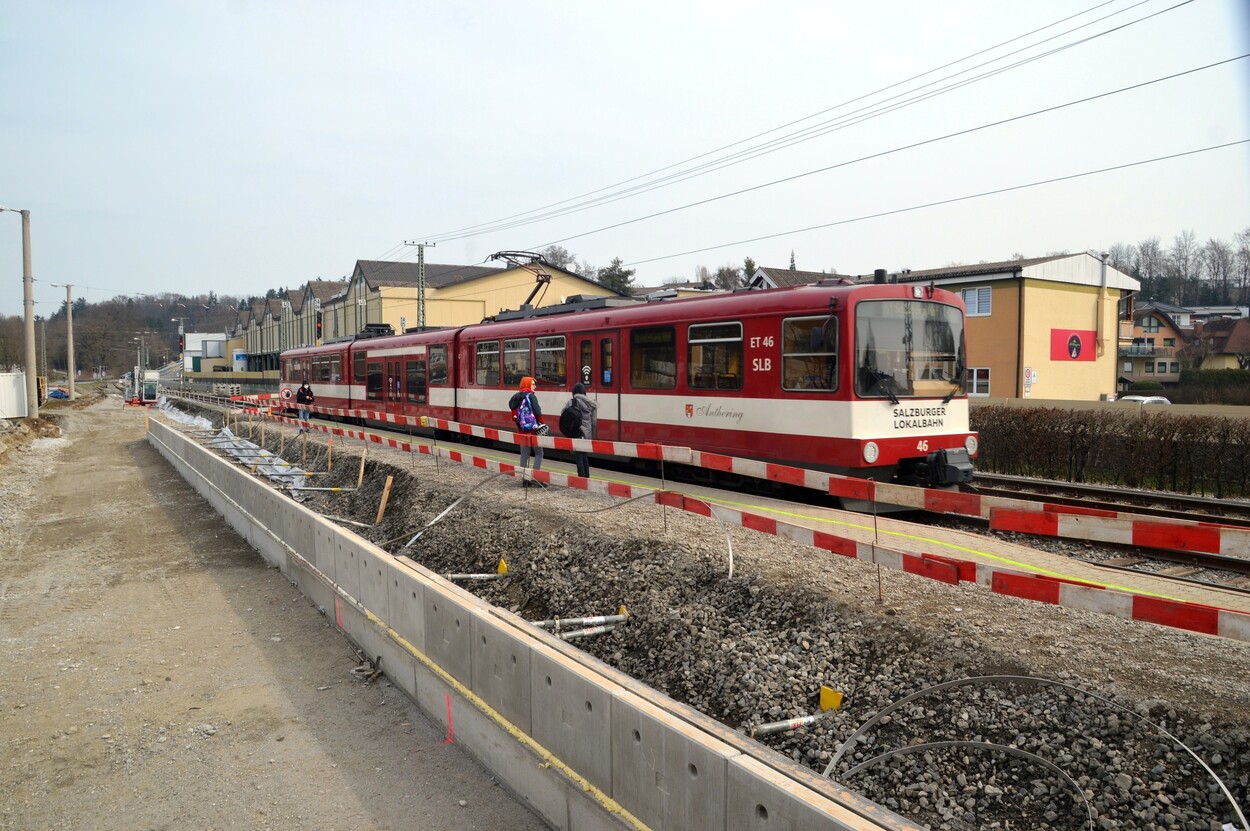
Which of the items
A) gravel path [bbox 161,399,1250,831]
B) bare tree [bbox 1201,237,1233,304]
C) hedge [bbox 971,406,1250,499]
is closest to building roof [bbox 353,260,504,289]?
hedge [bbox 971,406,1250,499]

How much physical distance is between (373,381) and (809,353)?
18652 millimetres

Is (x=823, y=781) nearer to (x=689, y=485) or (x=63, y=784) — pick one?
(x=63, y=784)

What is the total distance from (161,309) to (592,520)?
185071mm

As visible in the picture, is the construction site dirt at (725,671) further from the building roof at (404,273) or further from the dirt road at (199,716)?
the building roof at (404,273)

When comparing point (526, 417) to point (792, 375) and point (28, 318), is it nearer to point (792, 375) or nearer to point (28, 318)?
point (792, 375)


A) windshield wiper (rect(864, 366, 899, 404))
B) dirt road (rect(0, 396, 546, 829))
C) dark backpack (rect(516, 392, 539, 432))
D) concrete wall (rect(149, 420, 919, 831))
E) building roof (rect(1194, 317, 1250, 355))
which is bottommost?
dirt road (rect(0, 396, 546, 829))

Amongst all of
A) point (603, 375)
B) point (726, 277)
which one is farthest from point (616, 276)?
point (603, 375)

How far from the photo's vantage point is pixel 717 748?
354 centimetres

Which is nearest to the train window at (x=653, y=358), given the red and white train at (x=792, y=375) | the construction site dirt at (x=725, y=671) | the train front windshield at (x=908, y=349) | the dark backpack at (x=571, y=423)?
the red and white train at (x=792, y=375)

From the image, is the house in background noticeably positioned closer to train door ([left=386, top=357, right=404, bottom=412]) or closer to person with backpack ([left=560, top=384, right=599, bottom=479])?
train door ([left=386, top=357, right=404, bottom=412])

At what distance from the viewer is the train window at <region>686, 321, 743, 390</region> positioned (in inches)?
478

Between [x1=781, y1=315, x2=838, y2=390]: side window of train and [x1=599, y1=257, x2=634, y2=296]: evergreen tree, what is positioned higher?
[x1=599, y1=257, x2=634, y2=296]: evergreen tree

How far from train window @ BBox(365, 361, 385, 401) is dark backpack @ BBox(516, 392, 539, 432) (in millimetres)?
14127

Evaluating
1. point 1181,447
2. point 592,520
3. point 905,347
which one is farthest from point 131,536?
point 1181,447
